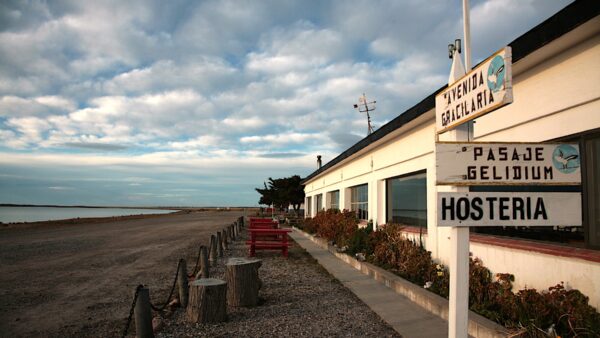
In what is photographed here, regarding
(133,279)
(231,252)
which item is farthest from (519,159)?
(231,252)

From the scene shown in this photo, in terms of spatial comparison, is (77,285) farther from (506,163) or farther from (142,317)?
(506,163)

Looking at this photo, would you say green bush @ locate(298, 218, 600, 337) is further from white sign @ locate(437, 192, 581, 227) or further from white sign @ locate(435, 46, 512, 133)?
white sign @ locate(435, 46, 512, 133)

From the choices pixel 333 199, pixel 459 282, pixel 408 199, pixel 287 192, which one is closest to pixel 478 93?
pixel 459 282

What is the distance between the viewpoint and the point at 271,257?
13086 millimetres

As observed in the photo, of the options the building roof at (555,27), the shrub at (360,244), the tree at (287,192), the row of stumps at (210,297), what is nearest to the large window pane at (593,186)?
the building roof at (555,27)

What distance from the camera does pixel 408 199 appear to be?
1146 cm

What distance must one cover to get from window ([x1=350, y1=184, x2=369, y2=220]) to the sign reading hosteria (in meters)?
11.8

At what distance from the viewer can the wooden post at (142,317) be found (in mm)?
5246

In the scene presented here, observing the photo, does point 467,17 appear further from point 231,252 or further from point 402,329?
point 231,252

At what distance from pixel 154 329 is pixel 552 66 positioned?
20.6 feet

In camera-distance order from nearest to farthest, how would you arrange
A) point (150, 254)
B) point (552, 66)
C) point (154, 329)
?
point (552, 66), point (154, 329), point (150, 254)

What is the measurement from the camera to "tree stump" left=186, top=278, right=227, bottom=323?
6152 millimetres

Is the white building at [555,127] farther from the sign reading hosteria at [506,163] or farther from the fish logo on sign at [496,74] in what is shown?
the fish logo on sign at [496,74]

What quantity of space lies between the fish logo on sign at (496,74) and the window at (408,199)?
7.31 metres
